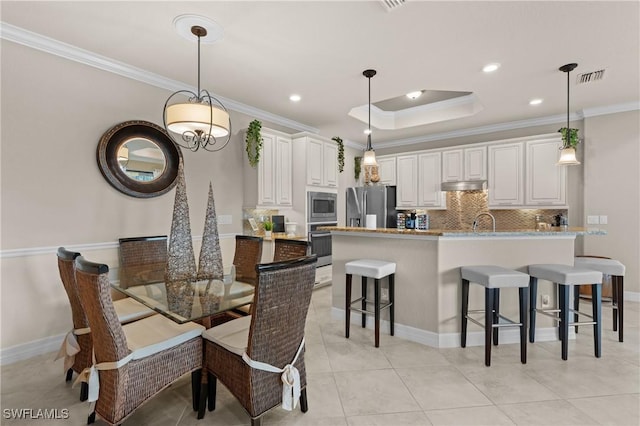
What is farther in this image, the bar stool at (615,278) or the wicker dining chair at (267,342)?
the bar stool at (615,278)

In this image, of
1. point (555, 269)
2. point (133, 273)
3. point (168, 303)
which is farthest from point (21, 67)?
point (555, 269)

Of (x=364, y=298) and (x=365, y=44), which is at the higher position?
(x=365, y=44)

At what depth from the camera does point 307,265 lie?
167 cm

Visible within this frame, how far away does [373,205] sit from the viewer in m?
6.02

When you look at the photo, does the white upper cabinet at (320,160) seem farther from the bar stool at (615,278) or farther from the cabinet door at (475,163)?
the bar stool at (615,278)

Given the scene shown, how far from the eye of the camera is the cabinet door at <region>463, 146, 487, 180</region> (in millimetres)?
5160

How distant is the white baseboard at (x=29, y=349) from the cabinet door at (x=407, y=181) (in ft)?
17.2

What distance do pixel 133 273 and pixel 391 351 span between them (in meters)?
2.29

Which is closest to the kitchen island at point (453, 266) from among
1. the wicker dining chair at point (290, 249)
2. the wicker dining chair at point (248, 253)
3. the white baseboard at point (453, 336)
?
the white baseboard at point (453, 336)

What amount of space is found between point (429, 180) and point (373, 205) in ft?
3.68

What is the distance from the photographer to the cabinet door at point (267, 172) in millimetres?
4254

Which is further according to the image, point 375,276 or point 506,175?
point 506,175

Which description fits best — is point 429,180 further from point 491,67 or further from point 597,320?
point 597,320

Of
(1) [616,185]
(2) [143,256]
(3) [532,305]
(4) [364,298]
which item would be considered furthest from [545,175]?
(2) [143,256]
